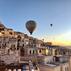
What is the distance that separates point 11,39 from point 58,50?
11.1 m

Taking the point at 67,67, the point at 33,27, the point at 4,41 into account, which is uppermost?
the point at 33,27

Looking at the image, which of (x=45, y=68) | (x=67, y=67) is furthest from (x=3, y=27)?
(x=45, y=68)

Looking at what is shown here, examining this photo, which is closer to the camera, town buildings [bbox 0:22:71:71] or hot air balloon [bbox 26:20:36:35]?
town buildings [bbox 0:22:71:71]

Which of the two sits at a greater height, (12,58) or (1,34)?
(1,34)

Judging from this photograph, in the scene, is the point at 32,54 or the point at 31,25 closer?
the point at 31,25

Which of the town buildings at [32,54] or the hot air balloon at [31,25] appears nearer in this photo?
the town buildings at [32,54]

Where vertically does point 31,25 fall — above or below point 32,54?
above

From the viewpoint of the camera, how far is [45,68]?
14352mm

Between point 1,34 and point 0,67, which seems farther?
point 1,34

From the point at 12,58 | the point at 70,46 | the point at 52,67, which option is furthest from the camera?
the point at 70,46

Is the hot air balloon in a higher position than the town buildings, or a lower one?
higher

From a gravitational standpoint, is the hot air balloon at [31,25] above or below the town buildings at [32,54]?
above

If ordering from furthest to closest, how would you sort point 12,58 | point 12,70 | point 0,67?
point 12,58 < point 0,67 < point 12,70

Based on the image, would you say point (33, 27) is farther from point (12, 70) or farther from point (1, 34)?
point (12, 70)
